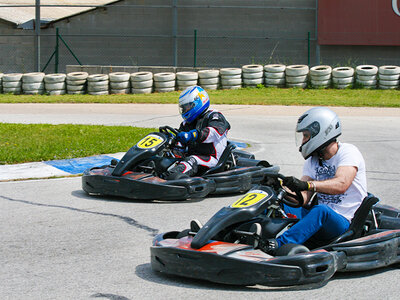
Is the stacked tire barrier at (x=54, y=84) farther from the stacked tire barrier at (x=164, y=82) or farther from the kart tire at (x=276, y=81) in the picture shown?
the kart tire at (x=276, y=81)

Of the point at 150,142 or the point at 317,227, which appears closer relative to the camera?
the point at 317,227

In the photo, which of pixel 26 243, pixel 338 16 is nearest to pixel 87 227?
pixel 26 243

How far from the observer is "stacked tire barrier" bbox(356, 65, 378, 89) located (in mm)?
18891

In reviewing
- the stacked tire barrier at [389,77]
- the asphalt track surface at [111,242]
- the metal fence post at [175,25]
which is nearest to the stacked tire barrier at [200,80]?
the stacked tire barrier at [389,77]

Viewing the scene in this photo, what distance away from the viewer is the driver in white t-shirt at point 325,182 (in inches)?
180

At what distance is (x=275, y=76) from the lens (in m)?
19.2

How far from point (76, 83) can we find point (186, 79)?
9.87 feet

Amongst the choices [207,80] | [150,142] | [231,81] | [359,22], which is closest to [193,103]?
[150,142]

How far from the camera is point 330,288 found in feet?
14.3

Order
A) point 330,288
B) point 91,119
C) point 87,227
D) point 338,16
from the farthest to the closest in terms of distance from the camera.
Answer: point 338,16 < point 91,119 < point 87,227 < point 330,288

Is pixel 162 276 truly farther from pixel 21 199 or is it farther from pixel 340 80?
pixel 340 80

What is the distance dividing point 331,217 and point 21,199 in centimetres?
381

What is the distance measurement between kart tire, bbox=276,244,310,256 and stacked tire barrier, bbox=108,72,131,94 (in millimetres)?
14637

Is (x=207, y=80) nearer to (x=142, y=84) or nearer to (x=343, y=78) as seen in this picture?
(x=142, y=84)
